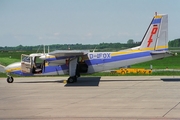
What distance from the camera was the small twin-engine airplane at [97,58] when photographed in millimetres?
23938

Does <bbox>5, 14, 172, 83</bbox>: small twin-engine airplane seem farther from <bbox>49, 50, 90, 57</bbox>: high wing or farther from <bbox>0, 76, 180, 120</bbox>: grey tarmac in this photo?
<bbox>0, 76, 180, 120</bbox>: grey tarmac

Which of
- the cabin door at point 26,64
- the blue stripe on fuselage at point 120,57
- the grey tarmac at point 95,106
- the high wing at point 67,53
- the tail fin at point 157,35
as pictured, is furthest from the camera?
the cabin door at point 26,64

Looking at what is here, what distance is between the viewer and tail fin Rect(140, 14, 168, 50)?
23.9 metres

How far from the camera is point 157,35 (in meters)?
24.1

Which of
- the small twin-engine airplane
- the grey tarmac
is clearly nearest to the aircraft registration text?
the small twin-engine airplane

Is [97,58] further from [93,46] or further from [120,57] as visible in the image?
[93,46]

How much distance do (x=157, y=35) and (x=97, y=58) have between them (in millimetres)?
4783

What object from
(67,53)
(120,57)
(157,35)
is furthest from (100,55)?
(157,35)

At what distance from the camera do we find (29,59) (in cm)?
2494

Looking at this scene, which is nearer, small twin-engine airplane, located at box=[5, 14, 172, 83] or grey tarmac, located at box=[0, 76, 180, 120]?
grey tarmac, located at box=[0, 76, 180, 120]

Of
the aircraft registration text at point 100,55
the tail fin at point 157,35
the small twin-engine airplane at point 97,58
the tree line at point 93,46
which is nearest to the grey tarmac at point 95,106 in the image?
the small twin-engine airplane at point 97,58

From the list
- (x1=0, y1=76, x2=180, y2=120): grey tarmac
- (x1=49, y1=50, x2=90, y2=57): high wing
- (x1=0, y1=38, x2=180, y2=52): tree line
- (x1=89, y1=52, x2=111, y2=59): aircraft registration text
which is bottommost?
(x1=0, y1=76, x2=180, y2=120): grey tarmac

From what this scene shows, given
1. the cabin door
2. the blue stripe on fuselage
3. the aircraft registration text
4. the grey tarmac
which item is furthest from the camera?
the cabin door

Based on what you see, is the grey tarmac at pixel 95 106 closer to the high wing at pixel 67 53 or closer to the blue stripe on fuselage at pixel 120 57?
the high wing at pixel 67 53
